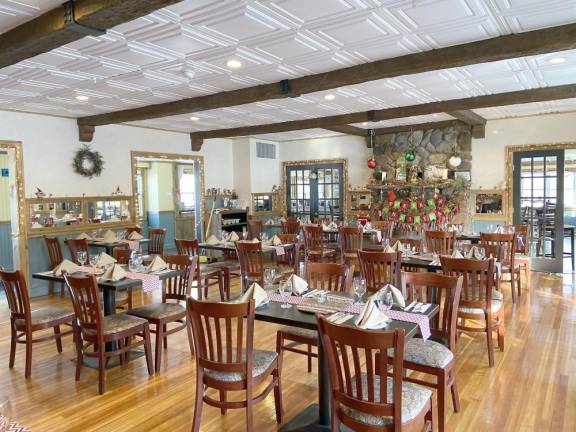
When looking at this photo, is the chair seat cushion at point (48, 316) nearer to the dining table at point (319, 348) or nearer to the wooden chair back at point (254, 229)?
the dining table at point (319, 348)

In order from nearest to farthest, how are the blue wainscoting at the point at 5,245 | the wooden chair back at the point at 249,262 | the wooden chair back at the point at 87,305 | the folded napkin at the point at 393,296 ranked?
the folded napkin at the point at 393,296 < the wooden chair back at the point at 87,305 < the wooden chair back at the point at 249,262 < the blue wainscoting at the point at 5,245

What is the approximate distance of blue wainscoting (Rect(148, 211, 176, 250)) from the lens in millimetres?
11250

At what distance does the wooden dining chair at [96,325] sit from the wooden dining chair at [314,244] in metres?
4.15

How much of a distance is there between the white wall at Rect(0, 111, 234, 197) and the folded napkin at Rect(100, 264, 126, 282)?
13.1 ft

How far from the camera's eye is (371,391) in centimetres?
212

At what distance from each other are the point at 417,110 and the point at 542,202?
322 centimetres

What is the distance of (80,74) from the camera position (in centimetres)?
500

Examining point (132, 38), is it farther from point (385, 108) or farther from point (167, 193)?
point (167, 193)

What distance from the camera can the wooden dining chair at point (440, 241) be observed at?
6062mm

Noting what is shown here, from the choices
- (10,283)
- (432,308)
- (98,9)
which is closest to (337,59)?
(98,9)

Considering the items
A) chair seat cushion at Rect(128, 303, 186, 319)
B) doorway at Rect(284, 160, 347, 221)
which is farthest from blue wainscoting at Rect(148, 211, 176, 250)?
chair seat cushion at Rect(128, 303, 186, 319)

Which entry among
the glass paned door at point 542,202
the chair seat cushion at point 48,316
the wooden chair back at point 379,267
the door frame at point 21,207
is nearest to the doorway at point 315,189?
the glass paned door at point 542,202

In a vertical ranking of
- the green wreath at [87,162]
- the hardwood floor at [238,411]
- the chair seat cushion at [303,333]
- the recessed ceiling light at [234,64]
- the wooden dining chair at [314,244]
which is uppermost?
the recessed ceiling light at [234,64]

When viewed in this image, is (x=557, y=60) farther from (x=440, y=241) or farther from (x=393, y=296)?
(x=393, y=296)
